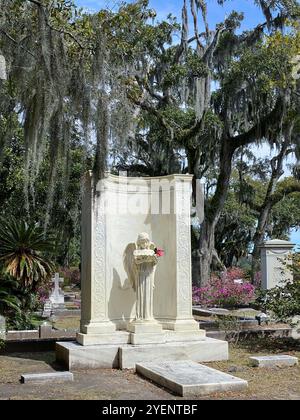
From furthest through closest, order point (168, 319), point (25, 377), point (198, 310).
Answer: point (198, 310), point (168, 319), point (25, 377)

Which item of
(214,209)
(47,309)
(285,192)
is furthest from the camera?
(285,192)

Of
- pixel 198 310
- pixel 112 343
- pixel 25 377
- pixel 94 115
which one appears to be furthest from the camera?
pixel 198 310

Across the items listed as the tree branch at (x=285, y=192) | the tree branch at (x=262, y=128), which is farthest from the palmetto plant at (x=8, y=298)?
the tree branch at (x=285, y=192)

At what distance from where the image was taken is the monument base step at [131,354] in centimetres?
824

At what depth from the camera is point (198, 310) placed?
16109 millimetres

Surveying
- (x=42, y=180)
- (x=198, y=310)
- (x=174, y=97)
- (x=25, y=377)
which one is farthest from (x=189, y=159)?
(x=25, y=377)

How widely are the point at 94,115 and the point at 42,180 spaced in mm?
12843

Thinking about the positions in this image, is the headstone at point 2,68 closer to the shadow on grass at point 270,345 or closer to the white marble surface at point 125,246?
the white marble surface at point 125,246

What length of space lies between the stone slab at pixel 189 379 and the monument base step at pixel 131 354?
549 millimetres

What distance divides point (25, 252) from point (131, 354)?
6.00m

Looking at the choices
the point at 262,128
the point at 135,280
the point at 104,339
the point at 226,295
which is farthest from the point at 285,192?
the point at 104,339

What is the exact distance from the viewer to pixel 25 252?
13.5 meters

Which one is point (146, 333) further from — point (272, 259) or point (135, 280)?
point (272, 259)

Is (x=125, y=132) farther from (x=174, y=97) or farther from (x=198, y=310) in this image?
(x=174, y=97)
